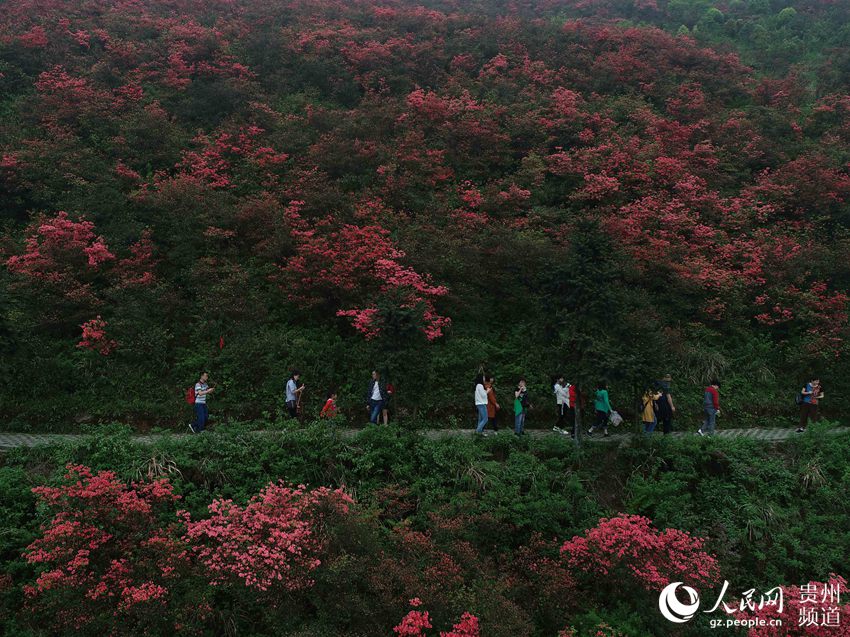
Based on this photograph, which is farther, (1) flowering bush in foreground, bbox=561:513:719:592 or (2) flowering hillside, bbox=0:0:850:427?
(2) flowering hillside, bbox=0:0:850:427

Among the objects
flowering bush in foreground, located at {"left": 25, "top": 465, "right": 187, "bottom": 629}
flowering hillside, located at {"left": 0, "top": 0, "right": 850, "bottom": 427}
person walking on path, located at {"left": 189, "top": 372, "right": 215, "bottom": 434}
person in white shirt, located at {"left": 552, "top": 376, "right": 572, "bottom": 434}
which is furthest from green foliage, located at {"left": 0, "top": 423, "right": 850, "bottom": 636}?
flowering hillside, located at {"left": 0, "top": 0, "right": 850, "bottom": 427}

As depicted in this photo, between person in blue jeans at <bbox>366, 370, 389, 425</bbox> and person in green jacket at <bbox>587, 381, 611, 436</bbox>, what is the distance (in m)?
4.27

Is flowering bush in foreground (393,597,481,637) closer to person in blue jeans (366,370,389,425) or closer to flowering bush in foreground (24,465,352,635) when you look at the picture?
flowering bush in foreground (24,465,352,635)

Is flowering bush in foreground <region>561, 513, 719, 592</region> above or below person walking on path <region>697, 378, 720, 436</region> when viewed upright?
below

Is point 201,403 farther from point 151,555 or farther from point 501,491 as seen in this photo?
point 501,491

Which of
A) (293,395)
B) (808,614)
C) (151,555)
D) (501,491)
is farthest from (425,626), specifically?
(293,395)

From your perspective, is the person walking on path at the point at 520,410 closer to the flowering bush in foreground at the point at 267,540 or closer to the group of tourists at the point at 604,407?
the group of tourists at the point at 604,407

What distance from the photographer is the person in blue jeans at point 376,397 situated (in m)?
11.1

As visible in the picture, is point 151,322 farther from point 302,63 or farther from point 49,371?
point 302,63

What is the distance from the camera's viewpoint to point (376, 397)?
1105 centimetres

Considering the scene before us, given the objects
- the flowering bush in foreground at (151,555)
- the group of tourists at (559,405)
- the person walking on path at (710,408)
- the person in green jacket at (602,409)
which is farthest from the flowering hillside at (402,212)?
the flowering bush in foreground at (151,555)

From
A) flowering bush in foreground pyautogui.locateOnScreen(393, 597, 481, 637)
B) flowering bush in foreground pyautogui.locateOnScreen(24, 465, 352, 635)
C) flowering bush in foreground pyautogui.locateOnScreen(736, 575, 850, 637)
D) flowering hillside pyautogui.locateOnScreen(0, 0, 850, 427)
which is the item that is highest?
flowering hillside pyautogui.locateOnScreen(0, 0, 850, 427)

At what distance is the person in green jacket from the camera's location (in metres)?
11.0

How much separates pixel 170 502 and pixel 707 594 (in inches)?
334
